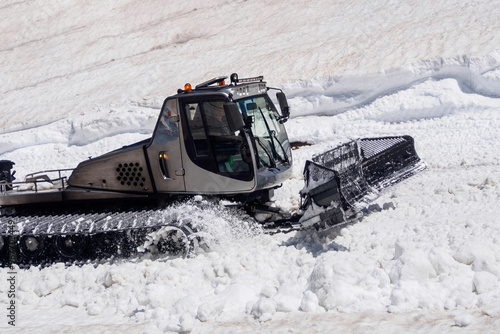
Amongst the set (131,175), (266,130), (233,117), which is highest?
(233,117)

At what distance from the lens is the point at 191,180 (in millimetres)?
7402

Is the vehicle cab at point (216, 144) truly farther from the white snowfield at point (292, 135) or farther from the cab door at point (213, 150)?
the white snowfield at point (292, 135)

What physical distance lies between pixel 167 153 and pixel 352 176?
7.55 ft

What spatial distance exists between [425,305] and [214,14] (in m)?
23.3

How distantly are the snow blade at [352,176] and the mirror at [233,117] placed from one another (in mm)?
1105

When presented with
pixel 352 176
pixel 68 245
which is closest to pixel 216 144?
pixel 352 176

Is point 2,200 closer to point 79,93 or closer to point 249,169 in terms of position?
point 249,169

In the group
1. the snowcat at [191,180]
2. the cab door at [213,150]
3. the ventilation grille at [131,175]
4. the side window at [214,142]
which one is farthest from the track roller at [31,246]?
the side window at [214,142]

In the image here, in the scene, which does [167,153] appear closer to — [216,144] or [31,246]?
[216,144]

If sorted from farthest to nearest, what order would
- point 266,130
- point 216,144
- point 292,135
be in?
point 292,135, point 266,130, point 216,144

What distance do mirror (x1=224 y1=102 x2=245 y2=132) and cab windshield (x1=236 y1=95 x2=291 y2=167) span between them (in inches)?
21.7

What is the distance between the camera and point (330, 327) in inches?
182

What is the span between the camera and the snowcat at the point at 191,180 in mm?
6855

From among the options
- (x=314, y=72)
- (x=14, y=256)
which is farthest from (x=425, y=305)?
(x=314, y=72)
